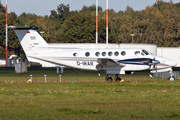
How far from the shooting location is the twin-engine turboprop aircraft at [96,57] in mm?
A: 26391

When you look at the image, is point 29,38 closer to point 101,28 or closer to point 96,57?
point 96,57

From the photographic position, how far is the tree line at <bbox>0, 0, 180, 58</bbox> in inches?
3703

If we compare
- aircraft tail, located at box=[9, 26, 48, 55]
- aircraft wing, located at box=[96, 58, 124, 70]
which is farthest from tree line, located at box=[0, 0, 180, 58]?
aircraft wing, located at box=[96, 58, 124, 70]

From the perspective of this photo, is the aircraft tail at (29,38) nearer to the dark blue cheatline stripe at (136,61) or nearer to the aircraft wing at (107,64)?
the aircraft wing at (107,64)

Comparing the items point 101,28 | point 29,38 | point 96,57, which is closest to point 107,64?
point 96,57

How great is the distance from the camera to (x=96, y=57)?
27.3 m

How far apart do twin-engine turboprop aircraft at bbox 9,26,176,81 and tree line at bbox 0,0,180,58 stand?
61.5m

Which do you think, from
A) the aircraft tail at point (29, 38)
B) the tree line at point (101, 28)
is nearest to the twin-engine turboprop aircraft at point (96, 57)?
the aircraft tail at point (29, 38)

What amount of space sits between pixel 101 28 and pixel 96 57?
71.7 meters

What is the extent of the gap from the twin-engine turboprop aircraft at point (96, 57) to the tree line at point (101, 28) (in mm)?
61513

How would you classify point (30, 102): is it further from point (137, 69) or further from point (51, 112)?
point (137, 69)

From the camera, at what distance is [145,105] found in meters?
12.9

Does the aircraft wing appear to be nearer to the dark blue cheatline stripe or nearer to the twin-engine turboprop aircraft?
the twin-engine turboprop aircraft

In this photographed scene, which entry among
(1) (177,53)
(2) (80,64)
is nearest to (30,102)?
(2) (80,64)
